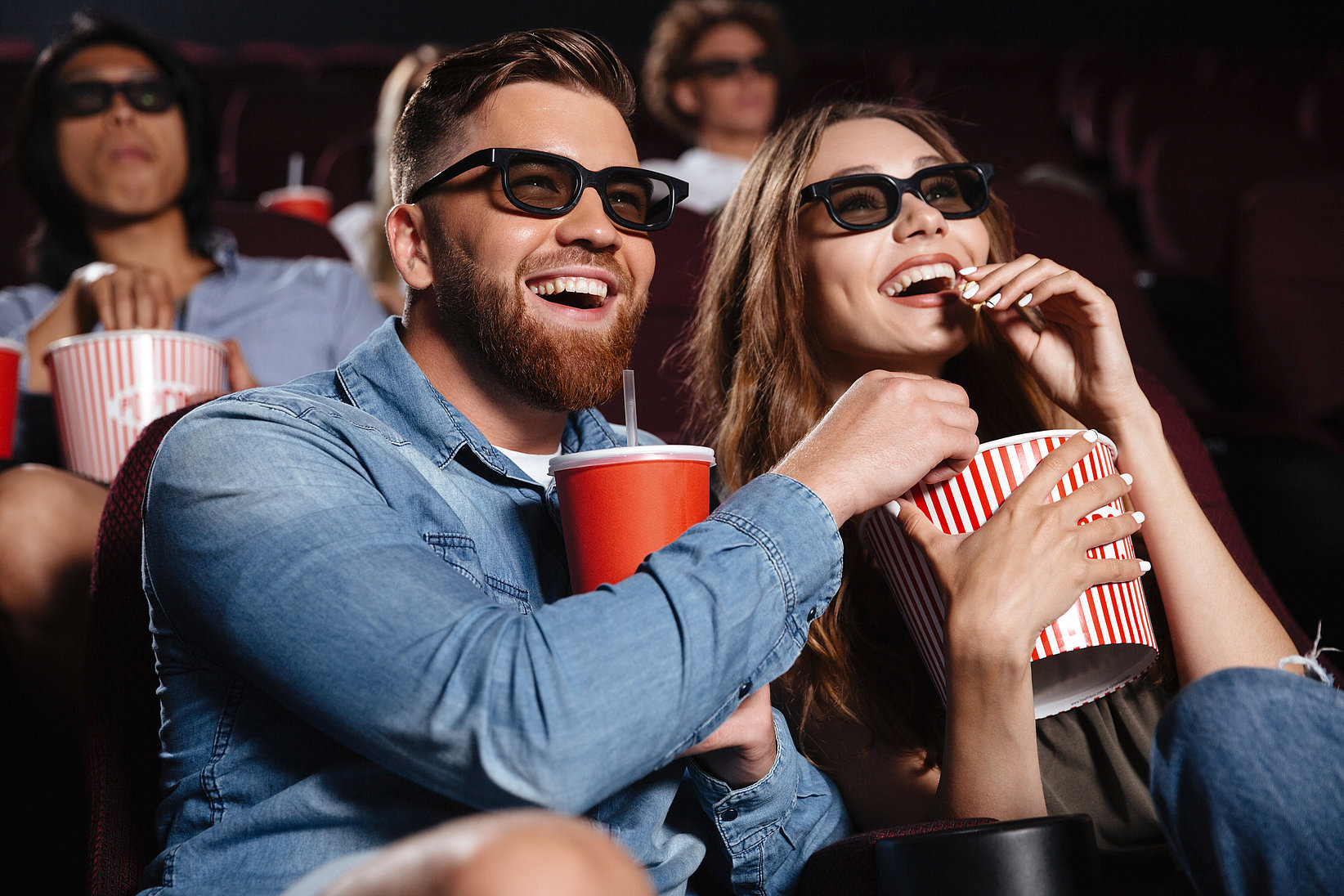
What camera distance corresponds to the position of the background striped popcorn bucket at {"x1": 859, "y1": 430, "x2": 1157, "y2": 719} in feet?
2.89

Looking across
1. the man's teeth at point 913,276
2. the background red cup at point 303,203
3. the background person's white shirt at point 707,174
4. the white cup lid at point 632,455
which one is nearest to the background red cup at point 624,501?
the white cup lid at point 632,455

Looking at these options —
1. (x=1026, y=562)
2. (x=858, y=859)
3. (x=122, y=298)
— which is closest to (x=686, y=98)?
(x=122, y=298)

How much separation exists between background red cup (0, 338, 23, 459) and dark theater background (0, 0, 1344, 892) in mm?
718

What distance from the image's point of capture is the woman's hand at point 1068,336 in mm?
1068

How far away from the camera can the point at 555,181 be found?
0.99m

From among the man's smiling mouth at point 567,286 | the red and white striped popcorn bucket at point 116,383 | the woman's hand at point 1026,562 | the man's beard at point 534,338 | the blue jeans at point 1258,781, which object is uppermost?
the man's smiling mouth at point 567,286

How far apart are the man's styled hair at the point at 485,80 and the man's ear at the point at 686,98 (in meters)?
1.84

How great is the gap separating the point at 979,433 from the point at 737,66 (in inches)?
71.8

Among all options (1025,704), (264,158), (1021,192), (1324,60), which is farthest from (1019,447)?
(1324,60)

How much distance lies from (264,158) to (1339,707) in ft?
11.5

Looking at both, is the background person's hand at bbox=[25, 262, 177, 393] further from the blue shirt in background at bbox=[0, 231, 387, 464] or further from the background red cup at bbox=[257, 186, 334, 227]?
the background red cup at bbox=[257, 186, 334, 227]

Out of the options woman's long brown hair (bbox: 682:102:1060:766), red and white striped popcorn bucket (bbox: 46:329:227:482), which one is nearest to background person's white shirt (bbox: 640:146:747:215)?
woman's long brown hair (bbox: 682:102:1060:766)

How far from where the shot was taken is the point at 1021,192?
7.34 feet

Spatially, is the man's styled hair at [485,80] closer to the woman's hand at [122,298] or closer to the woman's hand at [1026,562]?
the woman's hand at [1026,562]
